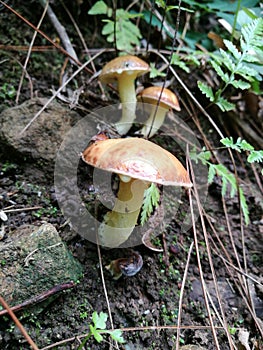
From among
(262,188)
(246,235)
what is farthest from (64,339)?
(262,188)

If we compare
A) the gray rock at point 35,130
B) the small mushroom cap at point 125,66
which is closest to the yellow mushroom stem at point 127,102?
the small mushroom cap at point 125,66

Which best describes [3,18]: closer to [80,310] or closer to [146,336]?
[80,310]

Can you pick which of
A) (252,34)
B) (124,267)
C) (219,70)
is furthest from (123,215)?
(252,34)

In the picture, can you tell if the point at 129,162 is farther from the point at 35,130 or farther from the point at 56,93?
the point at 56,93

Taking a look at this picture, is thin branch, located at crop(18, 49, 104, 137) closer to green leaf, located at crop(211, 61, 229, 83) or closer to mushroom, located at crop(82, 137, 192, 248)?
mushroom, located at crop(82, 137, 192, 248)

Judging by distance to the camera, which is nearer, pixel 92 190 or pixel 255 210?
pixel 92 190

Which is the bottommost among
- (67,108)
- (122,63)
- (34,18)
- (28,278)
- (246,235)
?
(246,235)

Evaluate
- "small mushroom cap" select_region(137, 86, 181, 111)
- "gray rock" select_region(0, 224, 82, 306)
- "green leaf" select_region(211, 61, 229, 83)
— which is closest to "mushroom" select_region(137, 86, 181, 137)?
"small mushroom cap" select_region(137, 86, 181, 111)

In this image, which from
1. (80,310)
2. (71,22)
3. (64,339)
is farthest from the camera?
(71,22)
